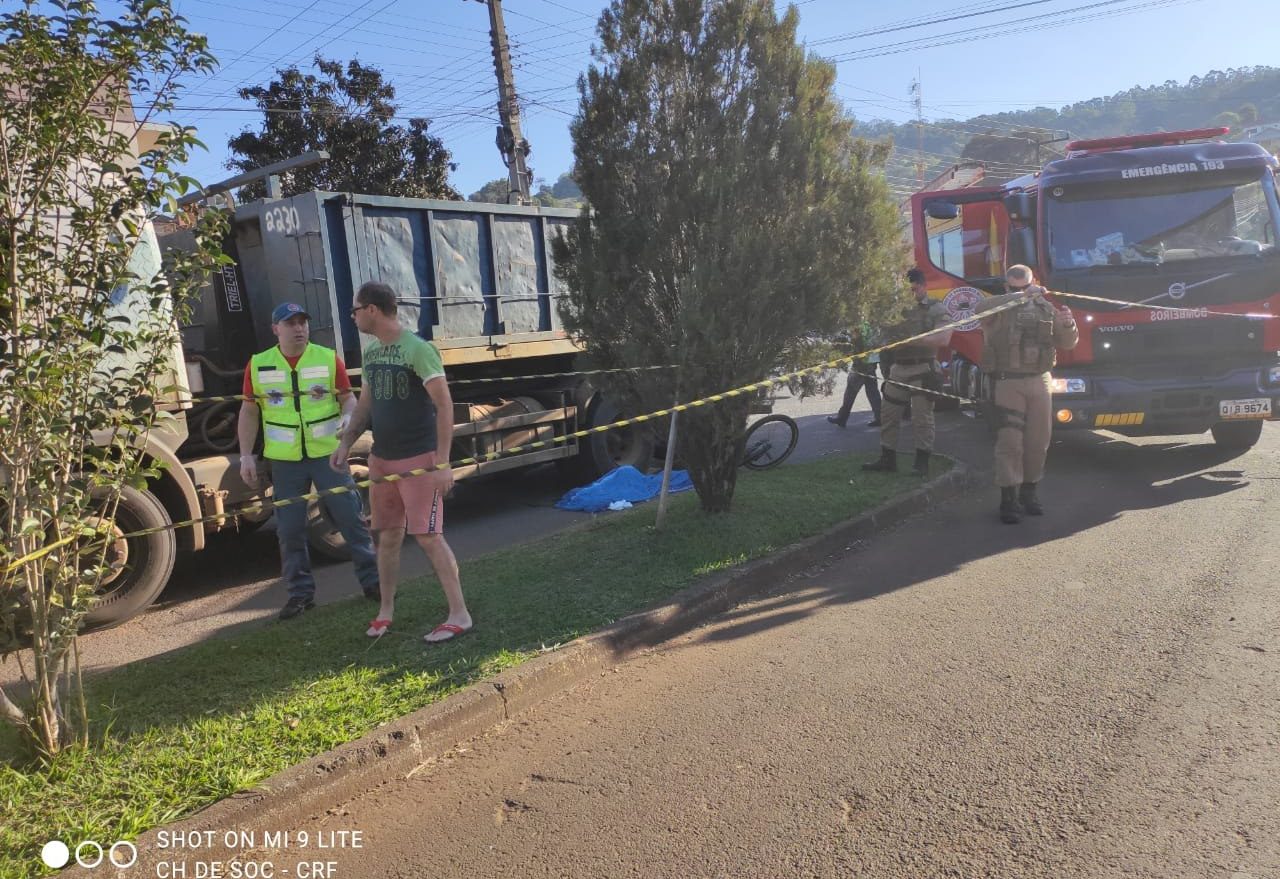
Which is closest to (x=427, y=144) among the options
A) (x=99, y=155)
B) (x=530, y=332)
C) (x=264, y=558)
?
(x=530, y=332)

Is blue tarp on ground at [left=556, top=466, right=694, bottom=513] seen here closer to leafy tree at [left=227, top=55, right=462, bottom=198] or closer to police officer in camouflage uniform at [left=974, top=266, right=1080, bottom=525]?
police officer in camouflage uniform at [left=974, top=266, right=1080, bottom=525]

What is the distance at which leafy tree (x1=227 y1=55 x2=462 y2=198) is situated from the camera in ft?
51.1

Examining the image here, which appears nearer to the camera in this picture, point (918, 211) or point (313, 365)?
point (313, 365)

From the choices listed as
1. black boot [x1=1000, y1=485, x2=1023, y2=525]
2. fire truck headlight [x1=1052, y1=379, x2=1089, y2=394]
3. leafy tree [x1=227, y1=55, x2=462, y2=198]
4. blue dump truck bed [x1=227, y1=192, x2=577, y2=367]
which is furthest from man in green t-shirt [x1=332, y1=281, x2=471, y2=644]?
leafy tree [x1=227, y1=55, x2=462, y2=198]

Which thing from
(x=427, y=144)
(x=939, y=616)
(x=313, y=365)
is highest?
(x=427, y=144)

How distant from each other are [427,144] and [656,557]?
1294cm

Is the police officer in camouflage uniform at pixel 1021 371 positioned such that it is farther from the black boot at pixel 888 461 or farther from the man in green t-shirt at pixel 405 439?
the man in green t-shirt at pixel 405 439

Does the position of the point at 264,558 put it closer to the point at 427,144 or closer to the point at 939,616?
the point at 939,616

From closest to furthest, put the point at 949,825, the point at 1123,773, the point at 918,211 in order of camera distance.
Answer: the point at 949,825 < the point at 1123,773 < the point at 918,211

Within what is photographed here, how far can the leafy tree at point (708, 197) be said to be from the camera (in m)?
5.83

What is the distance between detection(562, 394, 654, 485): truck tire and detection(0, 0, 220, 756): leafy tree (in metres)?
5.86

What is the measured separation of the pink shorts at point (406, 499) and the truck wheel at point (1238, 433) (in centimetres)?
756

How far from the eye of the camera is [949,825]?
299cm

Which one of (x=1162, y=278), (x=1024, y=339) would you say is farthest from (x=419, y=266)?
(x=1162, y=278)
